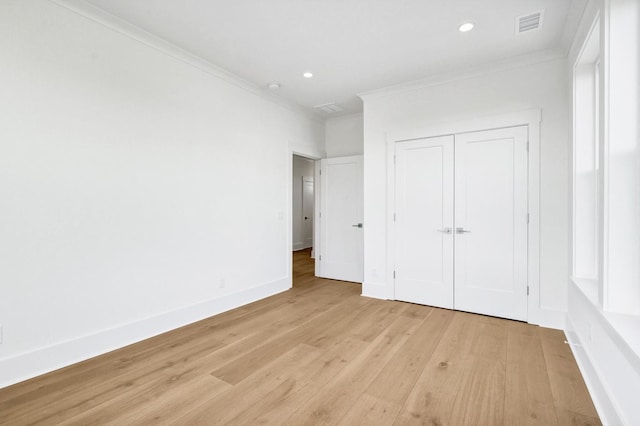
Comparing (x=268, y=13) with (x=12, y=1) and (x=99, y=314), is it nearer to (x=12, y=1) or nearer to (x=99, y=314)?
(x=12, y=1)

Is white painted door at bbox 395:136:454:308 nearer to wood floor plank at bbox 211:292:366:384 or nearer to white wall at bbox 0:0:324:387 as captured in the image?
wood floor plank at bbox 211:292:366:384

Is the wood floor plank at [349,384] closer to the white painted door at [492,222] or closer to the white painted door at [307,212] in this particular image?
the white painted door at [492,222]

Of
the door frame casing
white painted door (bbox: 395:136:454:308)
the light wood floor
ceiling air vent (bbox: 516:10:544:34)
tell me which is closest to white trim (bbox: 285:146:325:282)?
the light wood floor

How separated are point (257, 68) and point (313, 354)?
3086mm

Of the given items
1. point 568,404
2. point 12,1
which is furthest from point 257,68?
point 568,404

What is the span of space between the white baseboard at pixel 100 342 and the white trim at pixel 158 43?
101 inches

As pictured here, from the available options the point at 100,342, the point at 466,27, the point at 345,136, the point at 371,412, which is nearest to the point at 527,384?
the point at 371,412

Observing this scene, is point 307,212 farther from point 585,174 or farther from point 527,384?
point 527,384

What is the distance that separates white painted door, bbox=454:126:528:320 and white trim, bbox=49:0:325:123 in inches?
106

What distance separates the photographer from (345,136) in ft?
17.3

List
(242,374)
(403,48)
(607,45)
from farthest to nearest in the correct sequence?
1. (403,48)
2. (242,374)
3. (607,45)

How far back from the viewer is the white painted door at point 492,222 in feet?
10.8

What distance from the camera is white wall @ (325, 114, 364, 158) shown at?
512 cm

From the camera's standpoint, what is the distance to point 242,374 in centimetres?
222
